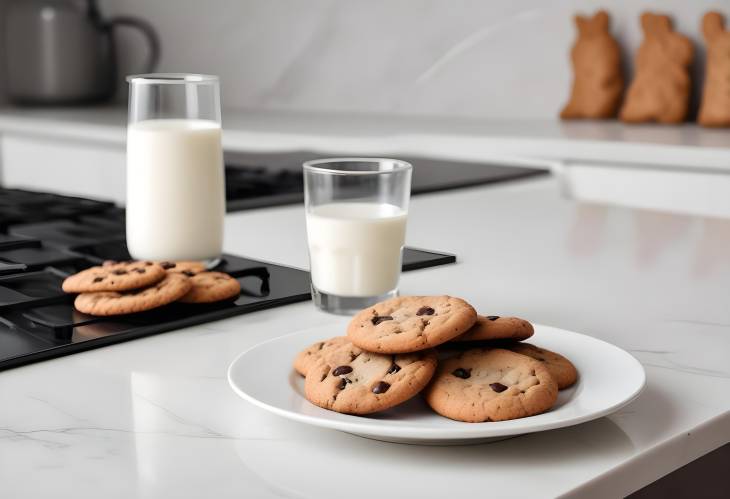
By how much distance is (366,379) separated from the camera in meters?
0.64

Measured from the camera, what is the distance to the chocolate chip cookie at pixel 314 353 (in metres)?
0.69

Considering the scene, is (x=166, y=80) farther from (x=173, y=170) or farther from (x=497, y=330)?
(x=497, y=330)

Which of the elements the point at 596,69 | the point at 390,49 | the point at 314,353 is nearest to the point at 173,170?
the point at 314,353

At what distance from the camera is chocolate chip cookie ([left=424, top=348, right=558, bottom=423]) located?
0.60 m

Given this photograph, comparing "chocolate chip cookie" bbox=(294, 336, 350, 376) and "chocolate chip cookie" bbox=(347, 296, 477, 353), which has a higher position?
"chocolate chip cookie" bbox=(347, 296, 477, 353)

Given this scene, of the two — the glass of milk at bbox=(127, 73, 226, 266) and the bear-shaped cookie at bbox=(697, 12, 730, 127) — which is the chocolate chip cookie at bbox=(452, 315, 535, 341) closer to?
the glass of milk at bbox=(127, 73, 226, 266)

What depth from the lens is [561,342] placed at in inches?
29.9

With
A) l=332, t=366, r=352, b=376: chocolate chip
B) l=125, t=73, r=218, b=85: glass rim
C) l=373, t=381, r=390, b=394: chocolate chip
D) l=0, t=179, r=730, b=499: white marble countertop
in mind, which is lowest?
l=0, t=179, r=730, b=499: white marble countertop

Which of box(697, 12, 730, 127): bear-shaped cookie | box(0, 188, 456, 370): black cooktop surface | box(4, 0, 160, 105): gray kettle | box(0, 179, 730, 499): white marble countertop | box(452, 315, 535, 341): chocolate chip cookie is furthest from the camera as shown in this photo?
box(4, 0, 160, 105): gray kettle

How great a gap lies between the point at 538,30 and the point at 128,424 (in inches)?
97.9

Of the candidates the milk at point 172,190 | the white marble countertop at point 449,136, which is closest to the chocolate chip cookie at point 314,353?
the milk at point 172,190

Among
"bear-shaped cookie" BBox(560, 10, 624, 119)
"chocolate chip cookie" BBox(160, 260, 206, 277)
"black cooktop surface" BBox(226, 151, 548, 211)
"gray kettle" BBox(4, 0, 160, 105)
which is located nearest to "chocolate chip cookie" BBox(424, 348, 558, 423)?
"chocolate chip cookie" BBox(160, 260, 206, 277)

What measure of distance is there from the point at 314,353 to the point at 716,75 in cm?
203

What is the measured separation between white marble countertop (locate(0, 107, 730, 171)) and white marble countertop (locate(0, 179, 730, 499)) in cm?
94
